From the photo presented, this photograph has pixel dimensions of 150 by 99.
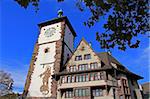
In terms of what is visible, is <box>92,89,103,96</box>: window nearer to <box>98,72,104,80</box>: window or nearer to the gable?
<box>98,72,104,80</box>: window

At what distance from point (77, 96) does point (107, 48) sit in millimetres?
28257

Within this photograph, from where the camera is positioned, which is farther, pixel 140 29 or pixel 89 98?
pixel 89 98

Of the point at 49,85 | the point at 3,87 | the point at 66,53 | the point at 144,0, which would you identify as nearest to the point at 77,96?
the point at 49,85

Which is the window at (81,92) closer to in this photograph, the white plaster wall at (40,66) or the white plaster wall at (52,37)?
the white plaster wall at (40,66)

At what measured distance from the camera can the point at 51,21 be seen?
53.8 metres

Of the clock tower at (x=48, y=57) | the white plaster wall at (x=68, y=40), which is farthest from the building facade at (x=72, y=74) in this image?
the white plaster wall at (x=68, y=40)

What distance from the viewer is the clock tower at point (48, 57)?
4384cm

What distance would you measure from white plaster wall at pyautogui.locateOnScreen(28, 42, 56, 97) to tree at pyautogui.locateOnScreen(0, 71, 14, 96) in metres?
5.21

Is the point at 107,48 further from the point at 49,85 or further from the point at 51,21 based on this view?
the point at 51,21

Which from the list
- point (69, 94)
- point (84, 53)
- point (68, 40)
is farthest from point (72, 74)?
→ point (68, 40)

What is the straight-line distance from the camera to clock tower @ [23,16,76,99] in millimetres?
43844

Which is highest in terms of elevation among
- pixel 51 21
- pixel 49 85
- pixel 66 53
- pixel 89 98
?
pixel 51 21

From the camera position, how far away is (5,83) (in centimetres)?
4931

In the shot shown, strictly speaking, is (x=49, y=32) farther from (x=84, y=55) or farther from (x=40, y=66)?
(x=84, y=55)
